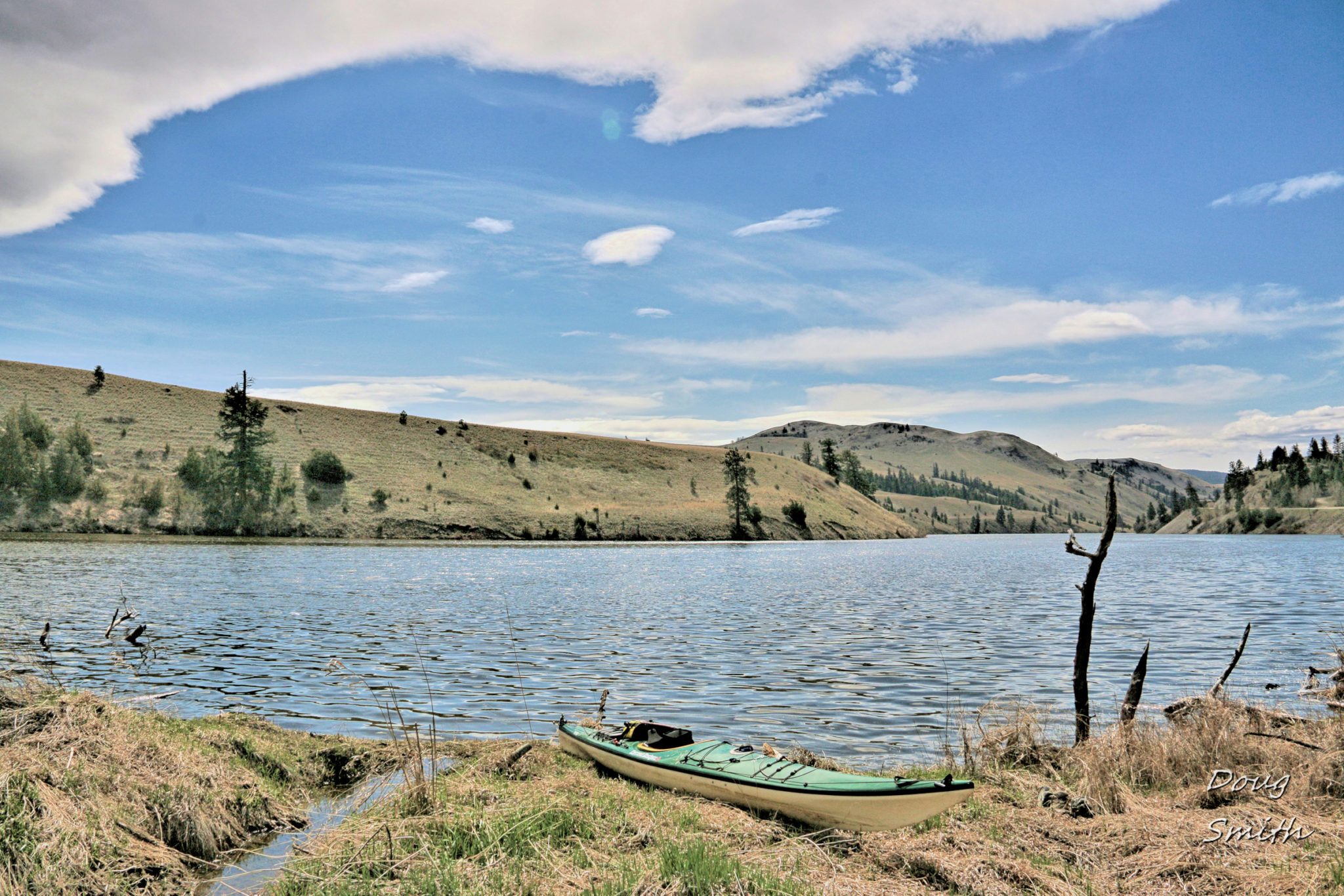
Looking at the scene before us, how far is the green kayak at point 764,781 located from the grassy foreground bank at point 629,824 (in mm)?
232

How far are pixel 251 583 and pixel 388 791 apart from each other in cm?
3907

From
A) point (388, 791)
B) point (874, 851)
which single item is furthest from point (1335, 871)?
point (388, 791)

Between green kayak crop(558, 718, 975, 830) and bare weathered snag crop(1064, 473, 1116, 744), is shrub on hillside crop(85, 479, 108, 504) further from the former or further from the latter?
bare weathered snag crop(1064, 473, 1116, 744)

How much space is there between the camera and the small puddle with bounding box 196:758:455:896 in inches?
360

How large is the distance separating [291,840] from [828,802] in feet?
21.8

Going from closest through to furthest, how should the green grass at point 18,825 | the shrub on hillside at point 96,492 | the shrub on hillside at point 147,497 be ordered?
the green grass at point 18,825 → the shrub on hillside at point 96,492 → the shrub on hillside at point 147,497

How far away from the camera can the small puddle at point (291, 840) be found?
9.13m

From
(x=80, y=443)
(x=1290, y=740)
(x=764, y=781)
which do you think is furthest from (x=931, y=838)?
(x=80, y=443)

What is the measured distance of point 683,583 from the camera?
56.3 meters

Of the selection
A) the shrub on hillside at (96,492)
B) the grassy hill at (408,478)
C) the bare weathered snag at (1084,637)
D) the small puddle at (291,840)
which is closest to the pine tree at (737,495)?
the grassy hill at (408,478)

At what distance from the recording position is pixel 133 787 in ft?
33.3

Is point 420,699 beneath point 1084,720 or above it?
beneath

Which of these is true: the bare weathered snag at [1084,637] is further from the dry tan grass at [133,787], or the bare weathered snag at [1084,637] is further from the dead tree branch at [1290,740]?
the dry tan grass at [133,787]

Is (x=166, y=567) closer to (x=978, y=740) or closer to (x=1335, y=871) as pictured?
(x=978, y=740)
